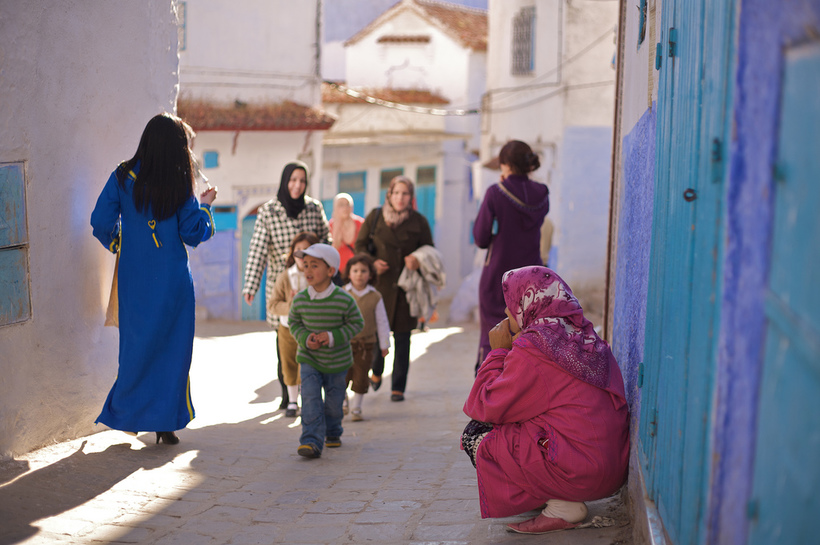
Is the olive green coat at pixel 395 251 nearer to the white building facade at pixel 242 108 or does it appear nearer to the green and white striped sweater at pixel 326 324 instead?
the green and white striped sweater at pixel 326 324

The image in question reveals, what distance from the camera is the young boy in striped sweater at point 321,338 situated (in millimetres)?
5199

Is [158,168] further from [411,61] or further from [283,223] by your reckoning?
[411,61]

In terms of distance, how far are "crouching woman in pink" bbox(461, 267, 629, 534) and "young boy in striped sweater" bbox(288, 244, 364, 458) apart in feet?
5.89

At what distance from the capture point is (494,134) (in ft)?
65.7

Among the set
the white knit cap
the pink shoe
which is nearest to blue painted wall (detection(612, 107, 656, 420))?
the pink shoe

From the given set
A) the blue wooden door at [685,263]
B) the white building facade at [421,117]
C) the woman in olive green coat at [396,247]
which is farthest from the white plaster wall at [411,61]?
the blue wooden door at [685,263]

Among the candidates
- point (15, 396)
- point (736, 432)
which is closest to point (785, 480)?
point (736, 432)

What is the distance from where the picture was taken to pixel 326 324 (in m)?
5.33

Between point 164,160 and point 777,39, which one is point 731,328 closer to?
point 777,39

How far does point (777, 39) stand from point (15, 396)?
A: 13.3 feet

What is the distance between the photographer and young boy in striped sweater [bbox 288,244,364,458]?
17.1 feet

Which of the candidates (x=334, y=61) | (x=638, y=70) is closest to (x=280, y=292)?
(x=638, y=70)

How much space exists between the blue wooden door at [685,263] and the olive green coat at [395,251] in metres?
3.97

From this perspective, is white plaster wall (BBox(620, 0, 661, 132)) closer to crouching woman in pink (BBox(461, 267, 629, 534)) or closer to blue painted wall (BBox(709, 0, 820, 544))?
crouching woman in pink (BBox(461, 267, 629, 534))
